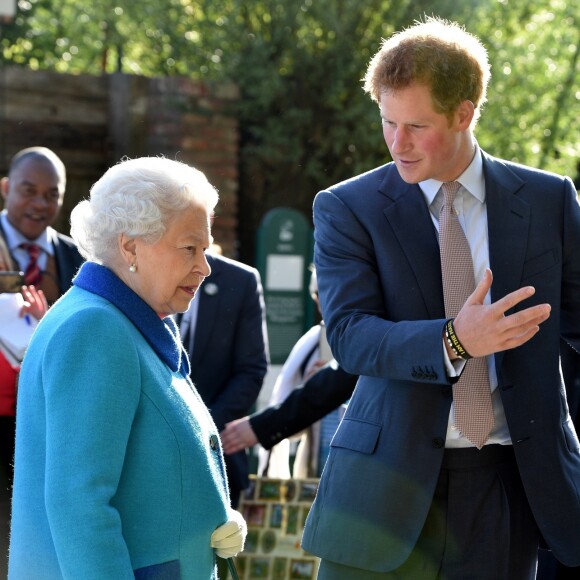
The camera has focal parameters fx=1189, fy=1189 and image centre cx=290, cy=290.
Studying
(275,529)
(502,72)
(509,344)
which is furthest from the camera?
(502,72)

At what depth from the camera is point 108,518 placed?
236 cm

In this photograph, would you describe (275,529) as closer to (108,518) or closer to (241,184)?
(108,518)

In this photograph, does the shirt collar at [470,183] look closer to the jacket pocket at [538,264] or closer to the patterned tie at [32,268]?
the jacket pocket at [538,264]

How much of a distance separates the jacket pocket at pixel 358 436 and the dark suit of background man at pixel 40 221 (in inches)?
97.0

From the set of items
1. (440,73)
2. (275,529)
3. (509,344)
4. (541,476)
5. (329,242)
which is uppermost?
(440,73)

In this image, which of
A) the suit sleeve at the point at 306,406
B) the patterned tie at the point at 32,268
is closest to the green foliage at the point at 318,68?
the patterned tie at the point at 32,268

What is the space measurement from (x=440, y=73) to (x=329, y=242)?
0.53 metres

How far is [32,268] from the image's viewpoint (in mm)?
5375

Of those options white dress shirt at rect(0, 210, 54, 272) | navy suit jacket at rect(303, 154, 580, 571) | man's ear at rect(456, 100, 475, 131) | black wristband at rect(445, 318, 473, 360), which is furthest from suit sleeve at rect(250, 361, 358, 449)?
black wristband at rect(445, 318, 473, 360)

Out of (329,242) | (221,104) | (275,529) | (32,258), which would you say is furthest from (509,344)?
(221,104)

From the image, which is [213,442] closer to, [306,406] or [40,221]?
[306,406]

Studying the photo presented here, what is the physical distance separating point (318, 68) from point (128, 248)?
7.26 m

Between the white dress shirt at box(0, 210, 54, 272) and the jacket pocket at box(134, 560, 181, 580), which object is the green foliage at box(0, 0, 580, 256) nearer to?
the white dress shirt at box(0, 210, 54, 272)

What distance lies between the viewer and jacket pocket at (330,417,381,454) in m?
→ 3.10
